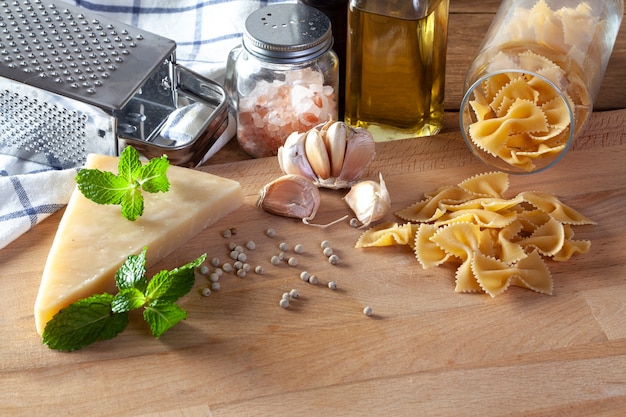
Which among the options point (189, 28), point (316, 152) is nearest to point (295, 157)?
point (316, 152)

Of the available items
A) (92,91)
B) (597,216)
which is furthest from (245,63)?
(597,216)

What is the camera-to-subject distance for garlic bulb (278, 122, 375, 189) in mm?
2217

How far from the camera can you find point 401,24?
2.25m

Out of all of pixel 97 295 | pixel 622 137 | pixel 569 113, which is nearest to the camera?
pixel 97 295

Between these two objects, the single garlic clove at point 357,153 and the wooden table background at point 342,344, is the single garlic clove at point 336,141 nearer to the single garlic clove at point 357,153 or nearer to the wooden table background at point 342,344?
the single garlic clove at point 357,153

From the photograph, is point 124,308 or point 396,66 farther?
point 396,66

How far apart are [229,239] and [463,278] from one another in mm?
561

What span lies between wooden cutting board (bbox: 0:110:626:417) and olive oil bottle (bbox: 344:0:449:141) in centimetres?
36

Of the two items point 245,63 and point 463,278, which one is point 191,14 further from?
point 463,278

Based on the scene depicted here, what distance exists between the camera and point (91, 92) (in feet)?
7.27

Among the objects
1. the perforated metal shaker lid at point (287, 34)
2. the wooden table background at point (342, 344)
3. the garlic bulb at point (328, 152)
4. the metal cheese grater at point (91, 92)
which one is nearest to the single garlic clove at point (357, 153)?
the garlic bulb at point (328, 152)

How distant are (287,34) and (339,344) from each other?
0.82 metres

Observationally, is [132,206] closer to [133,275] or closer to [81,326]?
[133,275]

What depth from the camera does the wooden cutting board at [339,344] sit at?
180cm
